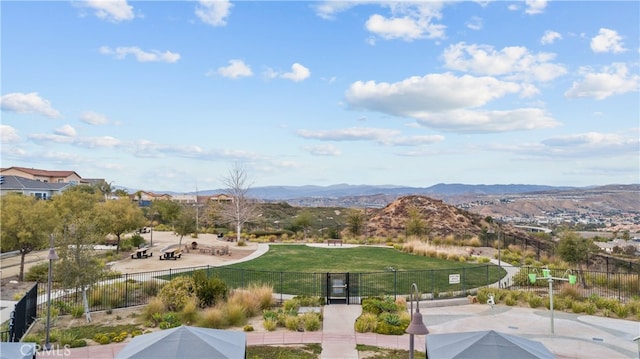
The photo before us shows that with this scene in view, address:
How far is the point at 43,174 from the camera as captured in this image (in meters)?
105

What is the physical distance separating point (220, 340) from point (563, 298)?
17195mm

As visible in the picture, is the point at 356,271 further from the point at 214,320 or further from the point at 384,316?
the point at 214,320

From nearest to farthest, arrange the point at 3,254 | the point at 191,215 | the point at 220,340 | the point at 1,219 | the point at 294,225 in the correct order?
the point at 220,340 → the point at 1,219 → the point at 3,254 → the point at 191,215 → the point at 294,225

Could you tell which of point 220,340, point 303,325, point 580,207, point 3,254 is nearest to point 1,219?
point 3,254

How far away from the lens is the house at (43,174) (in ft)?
322

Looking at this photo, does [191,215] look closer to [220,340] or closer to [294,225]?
[294,225]

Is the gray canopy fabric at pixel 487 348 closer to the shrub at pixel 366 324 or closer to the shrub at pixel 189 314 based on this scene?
the shrub at pixel 366 324

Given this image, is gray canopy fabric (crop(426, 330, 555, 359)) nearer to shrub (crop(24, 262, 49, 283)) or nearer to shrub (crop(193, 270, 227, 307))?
shrub (crop(193, 270, 227, 307))

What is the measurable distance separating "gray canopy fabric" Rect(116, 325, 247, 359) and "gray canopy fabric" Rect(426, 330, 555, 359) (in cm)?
417

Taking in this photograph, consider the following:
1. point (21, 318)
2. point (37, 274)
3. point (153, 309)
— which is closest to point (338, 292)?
point (153, 309)

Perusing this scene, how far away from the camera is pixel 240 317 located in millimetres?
15906

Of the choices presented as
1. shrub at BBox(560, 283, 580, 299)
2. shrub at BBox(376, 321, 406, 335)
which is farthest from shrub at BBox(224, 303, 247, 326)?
shrub at BBox(560, 283, 580, 299)

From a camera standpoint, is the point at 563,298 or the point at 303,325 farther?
the point at 563,298

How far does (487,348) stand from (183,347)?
233 inches
